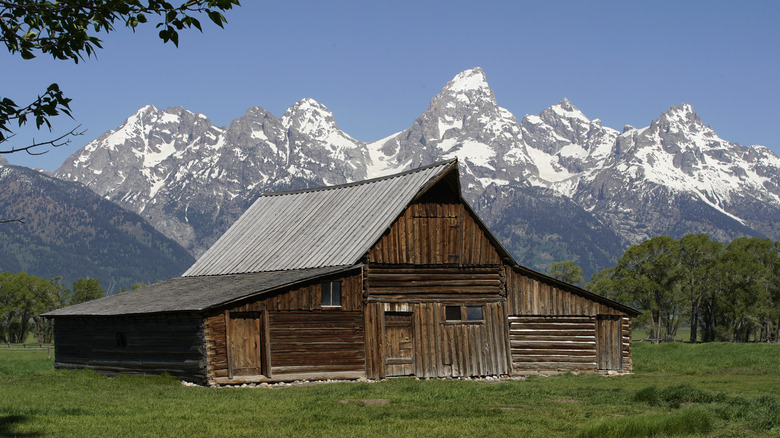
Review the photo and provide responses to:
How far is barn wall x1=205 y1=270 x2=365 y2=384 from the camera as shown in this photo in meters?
30.6

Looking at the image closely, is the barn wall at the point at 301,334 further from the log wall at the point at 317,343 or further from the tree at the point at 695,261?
the tree at the point at 695,261

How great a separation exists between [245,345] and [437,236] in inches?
340

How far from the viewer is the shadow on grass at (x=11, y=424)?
17469 mm

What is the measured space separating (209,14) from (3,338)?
111 metres

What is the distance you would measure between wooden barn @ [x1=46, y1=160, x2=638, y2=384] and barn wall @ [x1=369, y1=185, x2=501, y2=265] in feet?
0.16

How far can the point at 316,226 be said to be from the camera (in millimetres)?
38969

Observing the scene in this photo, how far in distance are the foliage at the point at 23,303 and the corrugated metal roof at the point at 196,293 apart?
74.7 m

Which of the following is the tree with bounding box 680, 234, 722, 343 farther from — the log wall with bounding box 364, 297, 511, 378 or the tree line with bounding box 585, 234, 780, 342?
the log wall with bounding box 364, 297, 511, 378

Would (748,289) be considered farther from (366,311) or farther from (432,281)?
(366,311)

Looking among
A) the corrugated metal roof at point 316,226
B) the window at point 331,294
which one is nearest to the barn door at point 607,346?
the corrugated metal roof at point 316,226

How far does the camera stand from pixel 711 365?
136 feet

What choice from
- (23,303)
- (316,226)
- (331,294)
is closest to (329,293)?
(331,294)

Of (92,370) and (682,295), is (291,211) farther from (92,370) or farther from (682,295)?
(682,295)

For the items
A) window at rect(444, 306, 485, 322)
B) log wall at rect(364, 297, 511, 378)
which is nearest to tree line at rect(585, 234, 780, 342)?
log wall at rect(364, 297, 511, 378)
